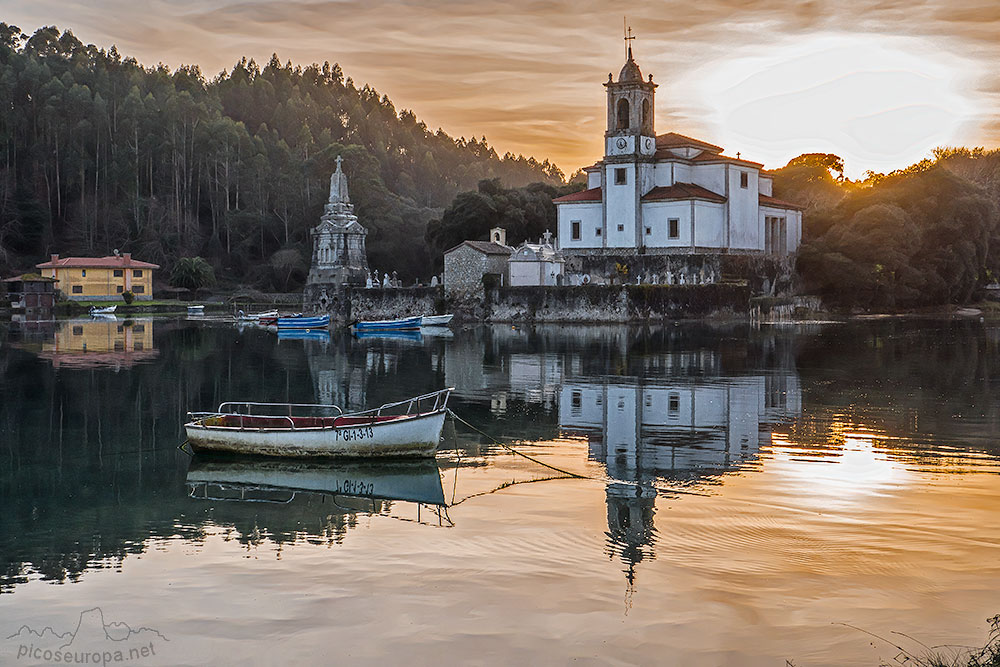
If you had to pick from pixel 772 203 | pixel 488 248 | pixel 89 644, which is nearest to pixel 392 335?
pixel 488 248

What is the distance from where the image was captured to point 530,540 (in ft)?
43.6

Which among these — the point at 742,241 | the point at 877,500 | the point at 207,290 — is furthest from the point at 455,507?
the point at 207,290

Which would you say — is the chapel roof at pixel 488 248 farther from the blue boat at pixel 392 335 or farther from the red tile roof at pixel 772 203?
the red tile roof at pixel 772 203

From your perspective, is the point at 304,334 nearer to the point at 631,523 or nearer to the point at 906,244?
the point at 906,244

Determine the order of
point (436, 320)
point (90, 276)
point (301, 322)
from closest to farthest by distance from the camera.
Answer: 1. point (301, 322)
2. point (436, 320)
3. point (90, 276)

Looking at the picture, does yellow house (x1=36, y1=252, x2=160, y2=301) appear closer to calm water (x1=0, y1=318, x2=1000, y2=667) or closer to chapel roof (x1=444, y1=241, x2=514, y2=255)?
chapel roof (x1=444, y1=241, x2=514, y2=255)

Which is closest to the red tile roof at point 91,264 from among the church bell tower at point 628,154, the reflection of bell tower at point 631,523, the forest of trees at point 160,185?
the forest of trees at point 160,185

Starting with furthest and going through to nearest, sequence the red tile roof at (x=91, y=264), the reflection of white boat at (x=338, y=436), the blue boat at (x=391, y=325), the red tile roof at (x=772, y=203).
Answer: the red tile roof at (x=91, y=264) → the red tile roof at (x=772, y=203) → the blue boat at (x=391, y=325) → the reflection of white boat at (x=338, y=436)

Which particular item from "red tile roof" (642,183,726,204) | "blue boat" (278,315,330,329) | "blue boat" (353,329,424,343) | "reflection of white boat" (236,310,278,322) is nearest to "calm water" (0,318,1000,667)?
"blue boat" (353,329,424,343)

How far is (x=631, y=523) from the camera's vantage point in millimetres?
14023

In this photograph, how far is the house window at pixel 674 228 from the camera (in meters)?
68.4

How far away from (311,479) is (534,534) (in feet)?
18.0

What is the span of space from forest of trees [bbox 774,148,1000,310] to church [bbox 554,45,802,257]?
4.77 meters

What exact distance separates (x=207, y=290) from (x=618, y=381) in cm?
6646
